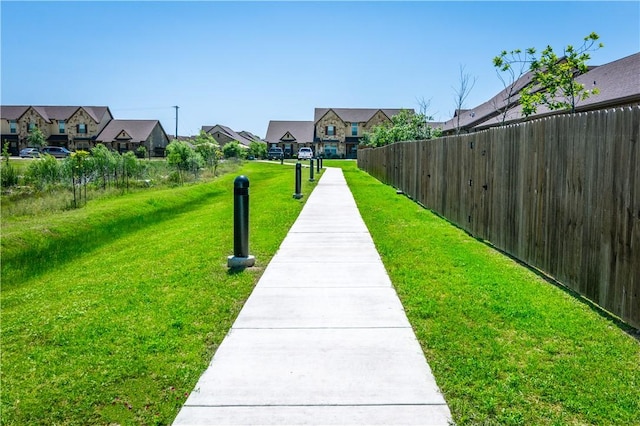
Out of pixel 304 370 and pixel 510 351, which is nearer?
pixel 304 370

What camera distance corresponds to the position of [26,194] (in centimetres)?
2320

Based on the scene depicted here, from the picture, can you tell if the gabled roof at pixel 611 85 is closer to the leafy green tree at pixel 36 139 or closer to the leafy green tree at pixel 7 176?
the leafy green tree at pixel 7 176

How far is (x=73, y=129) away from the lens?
74125mm

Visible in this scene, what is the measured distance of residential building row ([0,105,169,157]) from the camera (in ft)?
237

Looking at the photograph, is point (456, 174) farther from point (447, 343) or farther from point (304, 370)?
point (304, 370)

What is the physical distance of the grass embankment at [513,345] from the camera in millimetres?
3533

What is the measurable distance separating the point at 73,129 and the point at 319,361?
3119 inches

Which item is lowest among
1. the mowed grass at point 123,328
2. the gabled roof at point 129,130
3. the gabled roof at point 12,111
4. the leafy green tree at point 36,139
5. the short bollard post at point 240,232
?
the mowed grass at point 123,328

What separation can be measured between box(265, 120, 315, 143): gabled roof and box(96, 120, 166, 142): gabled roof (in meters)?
17.4

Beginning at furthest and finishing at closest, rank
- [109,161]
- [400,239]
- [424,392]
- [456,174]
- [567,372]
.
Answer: [109,161] → [456,174] → [400,239] → [567,372] → [424,392]

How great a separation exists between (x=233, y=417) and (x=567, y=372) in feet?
8.40

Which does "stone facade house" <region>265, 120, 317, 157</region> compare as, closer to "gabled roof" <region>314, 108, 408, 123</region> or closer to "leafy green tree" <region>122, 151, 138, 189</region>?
"gabled roof" <region>314, 108, 408, 123</region>

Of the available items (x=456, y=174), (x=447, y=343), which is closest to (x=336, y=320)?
(x=447, y=343)

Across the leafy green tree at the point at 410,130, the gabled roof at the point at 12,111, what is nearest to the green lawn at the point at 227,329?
the leafy green tree at the point at 410,130
